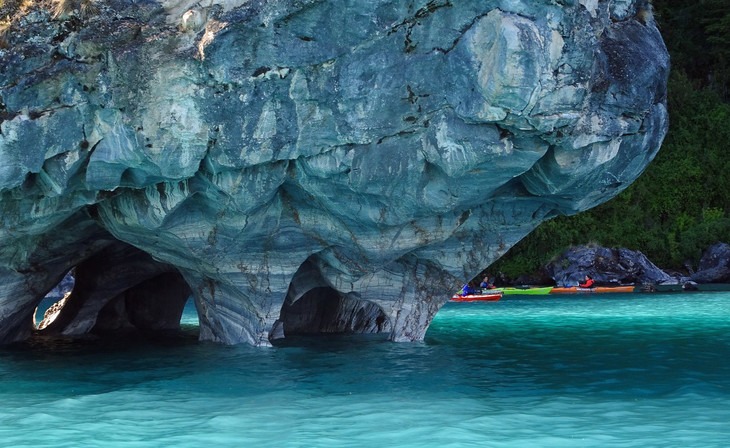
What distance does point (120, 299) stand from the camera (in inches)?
845

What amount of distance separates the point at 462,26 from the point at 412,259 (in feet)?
19.8

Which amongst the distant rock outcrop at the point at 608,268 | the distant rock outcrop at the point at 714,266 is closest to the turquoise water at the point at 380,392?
the distant rock outcrop at the point at 608,268

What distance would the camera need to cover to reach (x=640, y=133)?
39.9 feet

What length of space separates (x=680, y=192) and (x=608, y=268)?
770 cm

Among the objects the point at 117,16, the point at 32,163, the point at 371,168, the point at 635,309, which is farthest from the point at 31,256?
the point at 635,309

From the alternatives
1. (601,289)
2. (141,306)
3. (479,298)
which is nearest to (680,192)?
(601,289)

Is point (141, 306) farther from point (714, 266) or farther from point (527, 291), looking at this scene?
point (714, 266)

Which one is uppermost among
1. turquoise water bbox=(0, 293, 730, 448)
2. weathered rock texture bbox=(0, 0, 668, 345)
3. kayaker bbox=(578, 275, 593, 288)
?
weathered rock texture bbox=(0, 0, 668, 345)

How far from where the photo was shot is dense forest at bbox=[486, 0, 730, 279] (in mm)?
39406

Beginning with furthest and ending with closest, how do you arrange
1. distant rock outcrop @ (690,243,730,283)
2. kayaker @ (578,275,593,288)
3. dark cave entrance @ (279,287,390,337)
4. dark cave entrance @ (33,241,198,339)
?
distant rock outcrop @ (690,243,730,283), kayaker @ (578,275,593,288), dark cave entrance @ (279,287,390,337), dark cave entrance @ (33,241,198,339)

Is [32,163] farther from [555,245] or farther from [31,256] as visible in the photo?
[555,245]

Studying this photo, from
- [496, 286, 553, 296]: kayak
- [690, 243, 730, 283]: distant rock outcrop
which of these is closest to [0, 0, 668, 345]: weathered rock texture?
[496, 286, 553, 296]: kayak

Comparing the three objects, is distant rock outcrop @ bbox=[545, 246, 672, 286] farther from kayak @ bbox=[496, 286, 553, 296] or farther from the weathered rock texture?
the weathered rock texture

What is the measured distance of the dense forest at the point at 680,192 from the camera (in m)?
39.4
